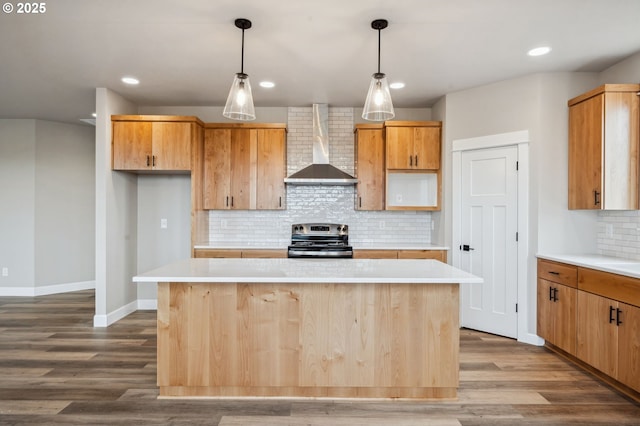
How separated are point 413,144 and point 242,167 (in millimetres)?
2154

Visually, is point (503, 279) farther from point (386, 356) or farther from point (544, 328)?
point (386, 356)

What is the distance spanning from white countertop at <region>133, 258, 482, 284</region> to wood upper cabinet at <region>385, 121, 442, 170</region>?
6.24ft

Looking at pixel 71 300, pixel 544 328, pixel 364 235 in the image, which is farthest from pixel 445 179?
pixel 71 300

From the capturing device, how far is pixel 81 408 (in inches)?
96.1

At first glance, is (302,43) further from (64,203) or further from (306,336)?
(64,203)

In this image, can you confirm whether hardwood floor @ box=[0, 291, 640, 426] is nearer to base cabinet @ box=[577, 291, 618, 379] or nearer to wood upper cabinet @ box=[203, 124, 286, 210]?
base cabinet @ box=[577, 291, 618, 379]

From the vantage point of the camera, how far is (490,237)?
4.04 meters

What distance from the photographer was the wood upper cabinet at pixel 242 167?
15.4ft

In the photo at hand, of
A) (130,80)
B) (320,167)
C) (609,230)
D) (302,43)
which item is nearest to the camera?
(302,43)

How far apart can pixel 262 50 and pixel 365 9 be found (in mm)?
1078

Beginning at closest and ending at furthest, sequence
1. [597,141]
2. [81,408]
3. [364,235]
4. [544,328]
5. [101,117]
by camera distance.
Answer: [81,408], [597,141], [544,328], [101,117], [364,235]

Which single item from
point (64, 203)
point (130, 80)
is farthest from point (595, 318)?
point (64, 203)
